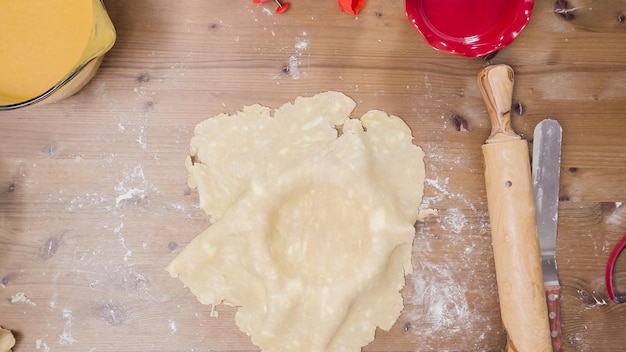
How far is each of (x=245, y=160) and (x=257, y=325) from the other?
300 mm

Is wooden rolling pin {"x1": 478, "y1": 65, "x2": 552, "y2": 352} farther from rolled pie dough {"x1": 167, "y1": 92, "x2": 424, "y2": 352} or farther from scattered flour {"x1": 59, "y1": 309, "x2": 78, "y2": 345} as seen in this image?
scattered flour {"x1": 59, "y1": 309, "x2": 78, "y2": 345}

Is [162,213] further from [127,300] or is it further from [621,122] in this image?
[621,122]

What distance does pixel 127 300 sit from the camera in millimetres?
1032

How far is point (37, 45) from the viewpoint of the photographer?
948mm

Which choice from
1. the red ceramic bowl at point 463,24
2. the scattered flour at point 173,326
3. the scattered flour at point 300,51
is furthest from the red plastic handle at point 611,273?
the scattered flour at point 173,326

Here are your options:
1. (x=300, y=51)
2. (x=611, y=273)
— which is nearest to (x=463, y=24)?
(x=300, y=51)

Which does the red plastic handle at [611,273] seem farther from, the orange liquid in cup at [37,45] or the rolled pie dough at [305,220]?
the orange liquid in cup at [37,45]

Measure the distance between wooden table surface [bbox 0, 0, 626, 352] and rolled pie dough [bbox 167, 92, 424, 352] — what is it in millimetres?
31

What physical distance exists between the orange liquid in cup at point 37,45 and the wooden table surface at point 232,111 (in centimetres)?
9

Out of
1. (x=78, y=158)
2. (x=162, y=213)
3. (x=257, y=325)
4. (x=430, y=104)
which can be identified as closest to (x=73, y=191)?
(x=78, y=158)

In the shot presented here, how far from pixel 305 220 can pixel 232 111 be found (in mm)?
242

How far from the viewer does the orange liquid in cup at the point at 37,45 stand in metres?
0.94

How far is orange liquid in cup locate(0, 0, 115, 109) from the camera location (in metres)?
0.94

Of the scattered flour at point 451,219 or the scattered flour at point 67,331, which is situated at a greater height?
the scattered flour at point 451,219
